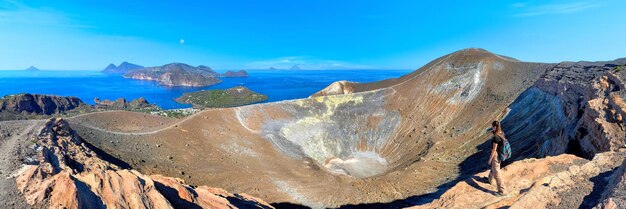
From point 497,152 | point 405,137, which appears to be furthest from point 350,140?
point 497,152

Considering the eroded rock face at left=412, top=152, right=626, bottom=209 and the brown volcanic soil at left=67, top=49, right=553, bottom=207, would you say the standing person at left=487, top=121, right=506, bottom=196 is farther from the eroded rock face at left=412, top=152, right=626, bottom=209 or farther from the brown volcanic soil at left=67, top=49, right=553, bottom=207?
the brown volcanic soil at left=67, top=49, right=553, bottom=207

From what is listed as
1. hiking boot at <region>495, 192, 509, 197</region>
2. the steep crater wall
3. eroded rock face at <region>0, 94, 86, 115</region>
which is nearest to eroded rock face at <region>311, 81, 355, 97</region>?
the steep crater wall

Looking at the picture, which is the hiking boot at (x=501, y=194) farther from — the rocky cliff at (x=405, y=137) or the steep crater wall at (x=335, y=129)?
the steep crater wall at (x=335, y=129)

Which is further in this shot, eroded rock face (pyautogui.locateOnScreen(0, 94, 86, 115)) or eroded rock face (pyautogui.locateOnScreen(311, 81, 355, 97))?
eroded rock face (pyautogui.locateOnScreen(0, 94, 86, 115))

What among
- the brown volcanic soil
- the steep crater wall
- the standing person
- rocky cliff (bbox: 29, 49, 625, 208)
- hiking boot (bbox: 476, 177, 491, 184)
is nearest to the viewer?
the standing person

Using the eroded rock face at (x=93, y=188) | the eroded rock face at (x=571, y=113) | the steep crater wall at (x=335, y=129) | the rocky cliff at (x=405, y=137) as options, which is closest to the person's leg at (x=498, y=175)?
the rocky cliff at (x=405, y=137)

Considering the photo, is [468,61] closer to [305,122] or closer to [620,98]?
[305,122]
